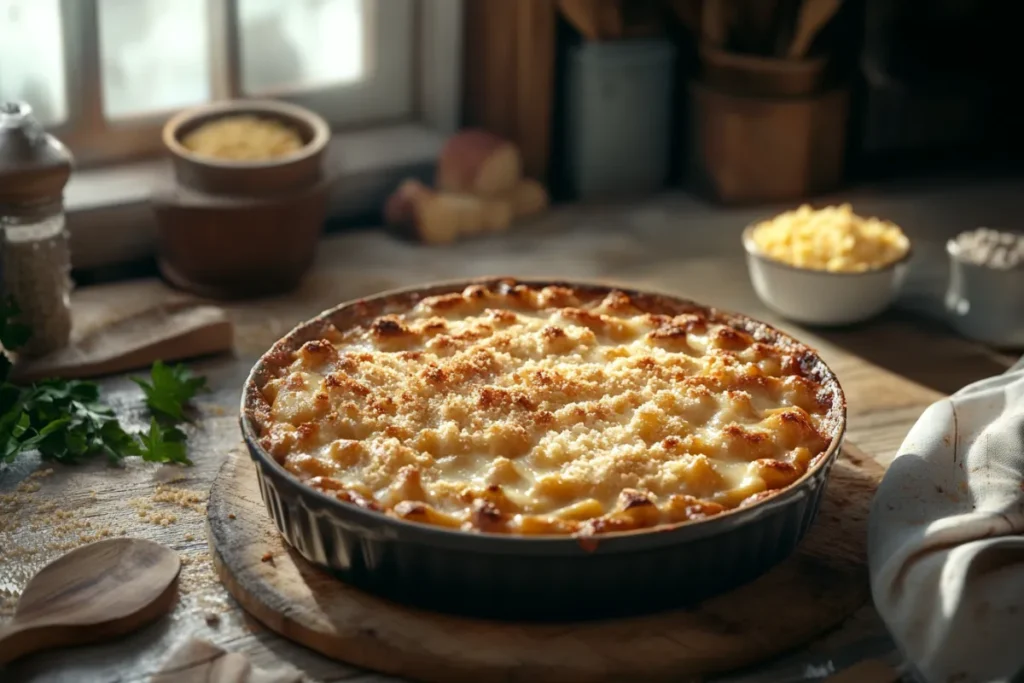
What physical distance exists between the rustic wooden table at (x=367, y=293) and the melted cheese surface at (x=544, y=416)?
19cm

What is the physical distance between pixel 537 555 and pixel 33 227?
39.8 inches

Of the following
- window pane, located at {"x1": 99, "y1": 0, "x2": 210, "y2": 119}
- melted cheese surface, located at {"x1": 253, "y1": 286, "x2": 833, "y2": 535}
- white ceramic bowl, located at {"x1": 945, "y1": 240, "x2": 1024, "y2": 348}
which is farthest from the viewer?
window pane, located at {"x1": 99, "y1": 0, "x2": 210, "y2": 119}

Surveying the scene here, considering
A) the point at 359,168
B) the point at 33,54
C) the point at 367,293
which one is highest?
the point at 33,54

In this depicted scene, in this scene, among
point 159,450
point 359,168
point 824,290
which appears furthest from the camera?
point 359,168

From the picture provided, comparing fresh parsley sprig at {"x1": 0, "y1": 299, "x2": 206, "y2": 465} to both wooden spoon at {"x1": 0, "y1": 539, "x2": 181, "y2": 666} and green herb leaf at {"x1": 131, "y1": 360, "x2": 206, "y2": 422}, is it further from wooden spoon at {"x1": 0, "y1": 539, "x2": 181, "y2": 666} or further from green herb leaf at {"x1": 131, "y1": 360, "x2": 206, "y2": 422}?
wooden spoon at {"x1": 0, "y1": 539, "x2": 181, "y2": 666}

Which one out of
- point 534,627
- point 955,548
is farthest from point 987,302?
point 534,627

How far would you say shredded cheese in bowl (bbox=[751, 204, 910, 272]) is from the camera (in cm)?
229

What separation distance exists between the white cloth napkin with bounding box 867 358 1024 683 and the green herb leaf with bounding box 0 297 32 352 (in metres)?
1.17

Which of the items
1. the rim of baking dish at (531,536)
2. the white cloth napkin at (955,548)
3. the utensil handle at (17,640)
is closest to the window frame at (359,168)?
the rim of baking dish at (531,536)

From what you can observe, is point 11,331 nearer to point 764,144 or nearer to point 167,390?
point 167,390

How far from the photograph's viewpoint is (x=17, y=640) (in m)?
1.42

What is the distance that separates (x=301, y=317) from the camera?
2.34 meters

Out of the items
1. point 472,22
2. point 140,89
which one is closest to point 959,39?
point 472,22

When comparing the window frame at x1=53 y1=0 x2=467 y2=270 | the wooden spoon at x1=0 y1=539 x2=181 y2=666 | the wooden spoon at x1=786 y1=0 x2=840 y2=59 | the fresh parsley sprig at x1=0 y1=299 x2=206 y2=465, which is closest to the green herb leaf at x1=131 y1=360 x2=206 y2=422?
the fresh parsley sprig at x1=0 y1=299 x2=206 y2=465
